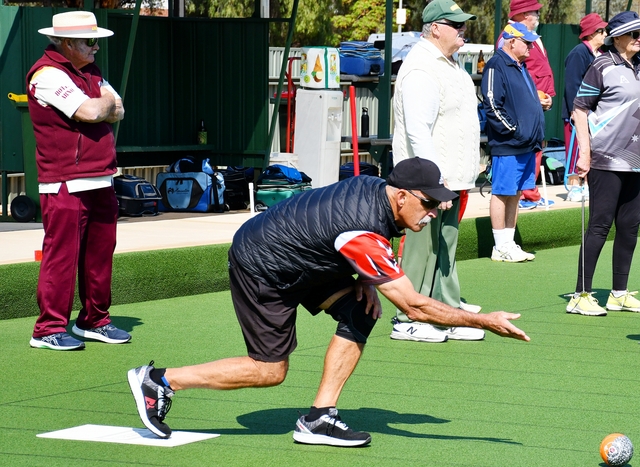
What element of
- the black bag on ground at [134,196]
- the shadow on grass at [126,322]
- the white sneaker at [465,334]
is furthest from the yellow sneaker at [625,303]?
the black bag on ground at [134,196]

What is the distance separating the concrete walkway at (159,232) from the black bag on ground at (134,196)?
0.11 m

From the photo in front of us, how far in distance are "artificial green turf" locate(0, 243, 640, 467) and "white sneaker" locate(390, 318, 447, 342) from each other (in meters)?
0.05

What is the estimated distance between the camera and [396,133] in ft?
20.2

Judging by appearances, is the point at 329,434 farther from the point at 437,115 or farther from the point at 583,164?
the point at 583,164

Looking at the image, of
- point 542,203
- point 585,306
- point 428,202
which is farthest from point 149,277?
point 542,203

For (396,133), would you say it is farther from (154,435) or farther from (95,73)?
(154,435)

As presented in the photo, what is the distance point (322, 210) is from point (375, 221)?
202mm

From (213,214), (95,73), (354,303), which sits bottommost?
(213,214)

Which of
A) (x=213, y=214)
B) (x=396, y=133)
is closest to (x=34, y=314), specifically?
(x=396, y=133)

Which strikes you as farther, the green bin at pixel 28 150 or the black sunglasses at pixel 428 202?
the green bin at pixel 28 150

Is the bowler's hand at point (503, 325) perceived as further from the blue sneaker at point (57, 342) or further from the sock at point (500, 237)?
the sock at point (500, 237)

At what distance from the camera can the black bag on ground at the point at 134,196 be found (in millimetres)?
10148

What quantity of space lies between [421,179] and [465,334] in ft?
7.64

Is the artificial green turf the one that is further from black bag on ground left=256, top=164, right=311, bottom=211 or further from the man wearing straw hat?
black bag on ground left=256, top=164, right=311, bottom=211
